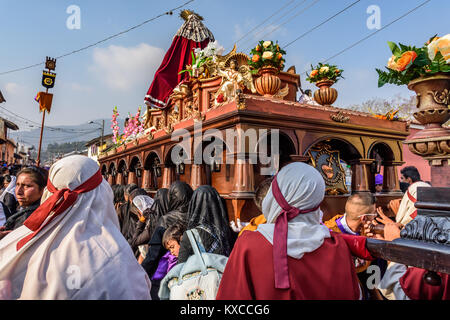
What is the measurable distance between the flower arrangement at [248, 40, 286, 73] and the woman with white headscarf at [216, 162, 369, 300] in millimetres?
4709

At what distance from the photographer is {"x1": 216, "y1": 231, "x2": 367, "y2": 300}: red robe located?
4.49ft

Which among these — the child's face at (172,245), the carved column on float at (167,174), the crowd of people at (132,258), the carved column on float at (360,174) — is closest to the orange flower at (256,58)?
the carved column on float at (360,174)

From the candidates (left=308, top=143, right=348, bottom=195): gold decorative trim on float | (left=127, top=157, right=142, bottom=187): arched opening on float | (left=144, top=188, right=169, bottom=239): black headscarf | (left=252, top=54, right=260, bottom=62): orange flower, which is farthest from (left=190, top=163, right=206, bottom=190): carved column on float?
(left=127, top=157, right=142, bottom=187): arched opening on float

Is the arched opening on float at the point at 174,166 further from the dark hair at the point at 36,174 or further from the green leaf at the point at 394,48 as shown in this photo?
the green leaf at the point at 394,48

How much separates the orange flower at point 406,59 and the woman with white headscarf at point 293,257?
63.7 inches

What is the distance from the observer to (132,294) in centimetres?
155

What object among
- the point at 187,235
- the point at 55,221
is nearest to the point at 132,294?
the point at 55,221

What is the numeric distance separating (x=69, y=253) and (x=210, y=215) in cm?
157

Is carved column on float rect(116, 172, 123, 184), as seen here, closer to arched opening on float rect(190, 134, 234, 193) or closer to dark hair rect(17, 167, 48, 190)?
arched opening on float rect(190, 134, 234, 193)

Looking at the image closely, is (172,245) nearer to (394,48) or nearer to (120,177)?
(394,48)

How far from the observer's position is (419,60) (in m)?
2.44

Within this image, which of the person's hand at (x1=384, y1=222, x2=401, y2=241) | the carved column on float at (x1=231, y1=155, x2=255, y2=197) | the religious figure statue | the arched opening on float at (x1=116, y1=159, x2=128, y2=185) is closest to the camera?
the person's hand at (x1=384, y1=222, x2=401, y2=241)

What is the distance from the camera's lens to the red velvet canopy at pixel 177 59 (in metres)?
10.4

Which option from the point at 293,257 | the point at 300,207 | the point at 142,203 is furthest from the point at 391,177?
the point at 293,257
